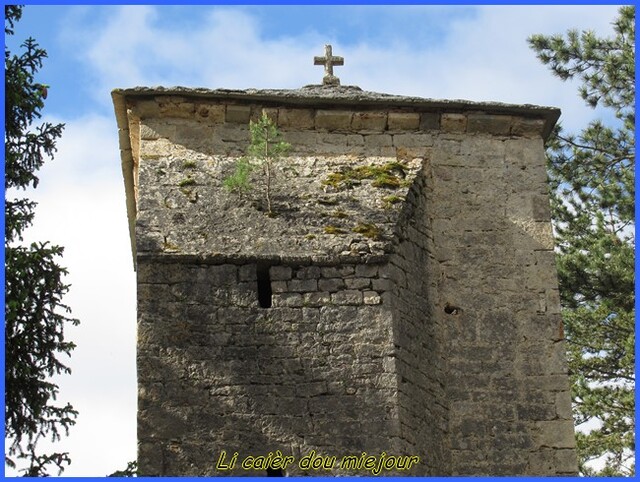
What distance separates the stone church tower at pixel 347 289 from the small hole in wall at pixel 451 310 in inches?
0.6

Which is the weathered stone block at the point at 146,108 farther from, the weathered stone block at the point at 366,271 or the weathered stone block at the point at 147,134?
the weathered stone block at the point at 366,271

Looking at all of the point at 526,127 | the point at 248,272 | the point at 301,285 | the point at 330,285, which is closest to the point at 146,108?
the point at 248,272

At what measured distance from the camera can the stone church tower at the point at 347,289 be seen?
29.6 feet

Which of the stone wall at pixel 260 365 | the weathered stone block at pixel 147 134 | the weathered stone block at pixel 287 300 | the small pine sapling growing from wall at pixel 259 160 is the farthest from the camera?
the weathered stone block at pixel 147 134

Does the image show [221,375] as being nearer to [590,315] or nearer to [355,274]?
[355,274]

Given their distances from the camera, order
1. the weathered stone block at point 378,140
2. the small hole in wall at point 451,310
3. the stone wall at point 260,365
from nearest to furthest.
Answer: the stone wall at point 260,365
the small hole in wall at point 451,310
the weathered stone block at point 378,140

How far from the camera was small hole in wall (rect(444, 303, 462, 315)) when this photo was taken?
33.1 feet

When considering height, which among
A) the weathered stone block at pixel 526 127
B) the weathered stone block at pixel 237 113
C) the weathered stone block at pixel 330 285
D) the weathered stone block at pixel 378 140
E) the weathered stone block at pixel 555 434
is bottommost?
the weathered stone block at pixel 555 434

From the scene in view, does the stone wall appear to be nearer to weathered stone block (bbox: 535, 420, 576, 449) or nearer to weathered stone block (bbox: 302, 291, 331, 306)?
weathered stone block (bbox: 302, 291, 331, 306)

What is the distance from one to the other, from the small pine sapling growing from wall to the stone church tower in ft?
0.27

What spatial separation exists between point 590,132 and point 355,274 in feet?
28.1

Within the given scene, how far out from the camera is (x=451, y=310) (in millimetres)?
10102

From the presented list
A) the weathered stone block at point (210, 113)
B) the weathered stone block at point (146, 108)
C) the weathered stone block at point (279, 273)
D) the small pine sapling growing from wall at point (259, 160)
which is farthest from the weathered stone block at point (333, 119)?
the weathered stone block at point (279, 273)

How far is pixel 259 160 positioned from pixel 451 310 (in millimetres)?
1862
